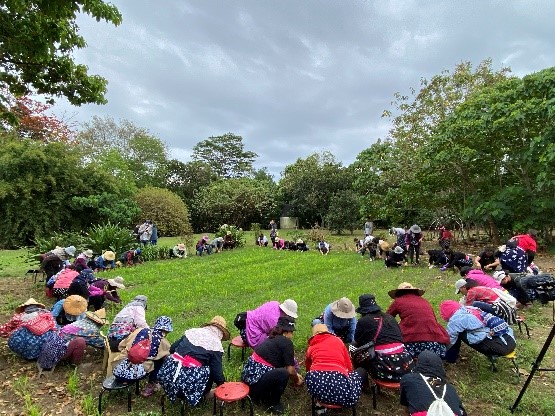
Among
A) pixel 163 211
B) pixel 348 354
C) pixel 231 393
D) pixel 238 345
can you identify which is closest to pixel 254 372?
pixel 231 393

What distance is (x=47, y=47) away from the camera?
5875mm

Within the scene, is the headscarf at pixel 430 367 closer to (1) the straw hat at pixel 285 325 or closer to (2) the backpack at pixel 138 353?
(1) the straw hat at pixel 285 325

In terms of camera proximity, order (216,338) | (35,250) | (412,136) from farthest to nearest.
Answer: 1. (412,136)
2. (35,250)
3. (216,338)

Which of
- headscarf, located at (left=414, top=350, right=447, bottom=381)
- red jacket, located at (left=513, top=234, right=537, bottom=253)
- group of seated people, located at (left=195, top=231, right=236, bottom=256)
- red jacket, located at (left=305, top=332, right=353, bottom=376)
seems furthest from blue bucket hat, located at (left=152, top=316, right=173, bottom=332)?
group of seated people, located at (left=195, top=231, right=236, bottom=256)

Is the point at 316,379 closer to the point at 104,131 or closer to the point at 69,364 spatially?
the point at 69,364

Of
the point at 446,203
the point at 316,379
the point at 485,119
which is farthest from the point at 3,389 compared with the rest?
the point at 446,203

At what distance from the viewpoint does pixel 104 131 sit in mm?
35750

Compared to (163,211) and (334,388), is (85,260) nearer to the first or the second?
(334,388)

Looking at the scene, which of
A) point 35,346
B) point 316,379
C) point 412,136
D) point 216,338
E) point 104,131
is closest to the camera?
point 316,379

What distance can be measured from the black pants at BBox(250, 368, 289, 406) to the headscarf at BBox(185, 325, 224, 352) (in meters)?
0.56

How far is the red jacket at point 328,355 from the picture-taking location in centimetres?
392

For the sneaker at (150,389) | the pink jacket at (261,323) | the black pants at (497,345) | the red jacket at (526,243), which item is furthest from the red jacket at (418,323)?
the red jacket at (526,243)

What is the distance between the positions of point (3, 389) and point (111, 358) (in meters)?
1.32

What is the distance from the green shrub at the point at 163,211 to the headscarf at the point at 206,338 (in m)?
20.1
